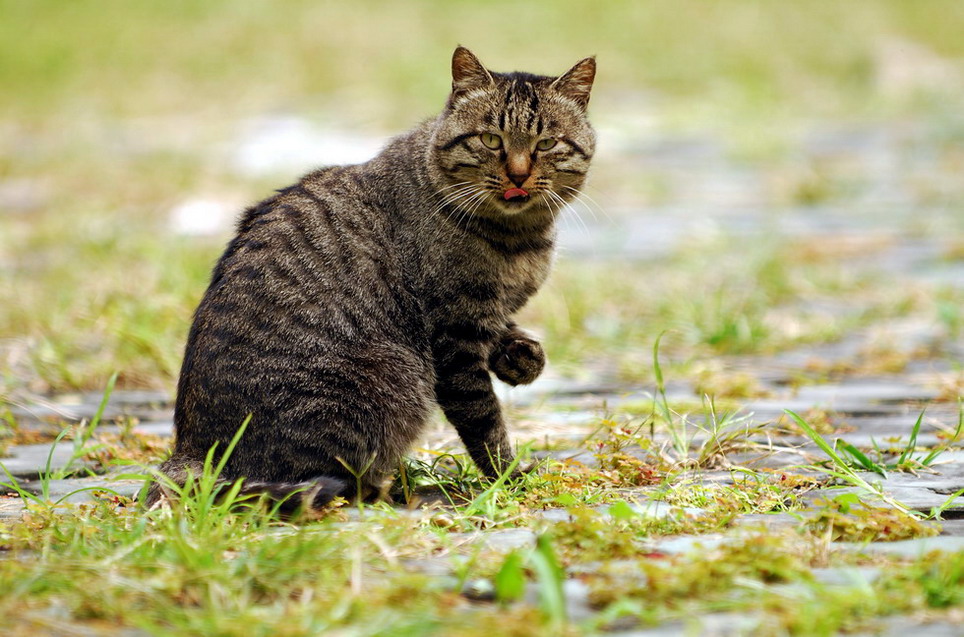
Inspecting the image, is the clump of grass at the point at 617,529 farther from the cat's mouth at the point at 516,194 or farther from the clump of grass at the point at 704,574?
the cat's mouth at the point at 516,194

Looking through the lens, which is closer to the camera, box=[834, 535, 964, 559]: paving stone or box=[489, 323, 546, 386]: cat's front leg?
box=[834, 535, 964, 559]: paving stone

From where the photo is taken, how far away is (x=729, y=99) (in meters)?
11.1

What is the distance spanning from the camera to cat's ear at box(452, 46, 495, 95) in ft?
10.9

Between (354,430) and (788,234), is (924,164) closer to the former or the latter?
(788,234)

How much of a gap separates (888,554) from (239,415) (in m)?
1.55

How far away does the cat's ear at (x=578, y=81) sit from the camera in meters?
3.38

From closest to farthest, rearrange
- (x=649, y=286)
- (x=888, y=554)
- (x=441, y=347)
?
1. (x=888, y=554)
2. (x=441, y=347)
3. (x=649, y=286)

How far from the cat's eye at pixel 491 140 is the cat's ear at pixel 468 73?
184 millimetres

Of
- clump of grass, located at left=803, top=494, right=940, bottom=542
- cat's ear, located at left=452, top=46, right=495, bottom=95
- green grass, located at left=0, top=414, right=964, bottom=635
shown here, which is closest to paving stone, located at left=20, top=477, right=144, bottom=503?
green grass, located at left=0, top=414, right=964, bottom=635

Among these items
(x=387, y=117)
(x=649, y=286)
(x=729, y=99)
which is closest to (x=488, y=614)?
(x=649, y=286)

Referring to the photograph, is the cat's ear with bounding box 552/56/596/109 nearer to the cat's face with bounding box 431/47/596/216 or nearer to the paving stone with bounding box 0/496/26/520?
the cat's face with bounding box 431/47/596/216

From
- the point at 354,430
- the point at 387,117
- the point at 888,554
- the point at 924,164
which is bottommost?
the point at 888,554

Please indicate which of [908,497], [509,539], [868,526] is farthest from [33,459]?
[908,497]

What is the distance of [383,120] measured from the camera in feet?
32.3
